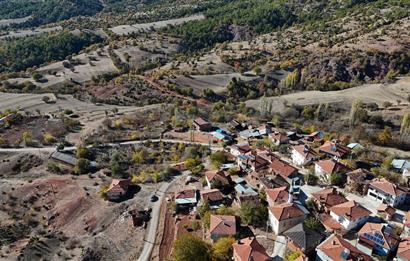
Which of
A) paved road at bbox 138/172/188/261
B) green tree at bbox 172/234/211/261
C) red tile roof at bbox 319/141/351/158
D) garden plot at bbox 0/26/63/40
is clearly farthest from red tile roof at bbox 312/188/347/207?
garden plot at bbox 0/26/63/40

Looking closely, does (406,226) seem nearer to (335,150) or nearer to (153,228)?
(335,150)

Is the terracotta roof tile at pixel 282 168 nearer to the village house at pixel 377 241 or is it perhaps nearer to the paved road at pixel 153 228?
the village house at pixel 377 241

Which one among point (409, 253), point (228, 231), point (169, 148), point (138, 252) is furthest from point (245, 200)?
point (169, 148)

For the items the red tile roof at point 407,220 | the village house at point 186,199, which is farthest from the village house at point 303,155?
the village house at point 186,199

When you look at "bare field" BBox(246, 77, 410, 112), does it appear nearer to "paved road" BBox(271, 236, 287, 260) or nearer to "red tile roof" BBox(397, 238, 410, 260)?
"paved road" BBox(271, 236, 287, 260)

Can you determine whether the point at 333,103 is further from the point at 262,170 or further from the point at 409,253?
the point at 409,253

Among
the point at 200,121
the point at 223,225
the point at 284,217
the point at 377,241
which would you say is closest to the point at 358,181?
the point at 377,241
